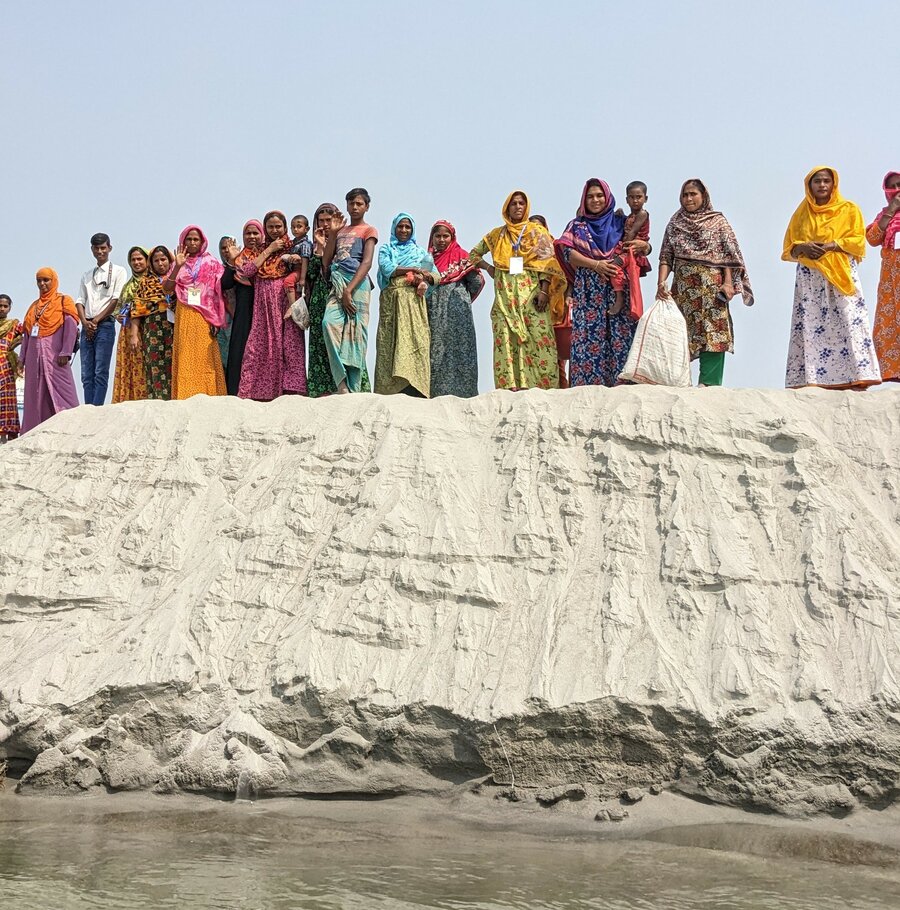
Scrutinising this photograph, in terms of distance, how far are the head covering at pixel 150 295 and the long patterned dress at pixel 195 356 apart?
10.9 inches

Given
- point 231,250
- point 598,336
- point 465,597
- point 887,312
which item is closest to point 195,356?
point 231,250

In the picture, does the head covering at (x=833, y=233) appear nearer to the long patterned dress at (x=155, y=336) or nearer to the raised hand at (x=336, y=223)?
the raised hand at (x=336, y=223)

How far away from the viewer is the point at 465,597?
692cm

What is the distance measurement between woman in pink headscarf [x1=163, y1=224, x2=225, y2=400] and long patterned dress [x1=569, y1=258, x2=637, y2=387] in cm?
250

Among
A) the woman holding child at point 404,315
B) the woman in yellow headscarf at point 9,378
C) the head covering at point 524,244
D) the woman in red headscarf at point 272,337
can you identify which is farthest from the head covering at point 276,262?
the woman in yellow headscarf at point 9,378

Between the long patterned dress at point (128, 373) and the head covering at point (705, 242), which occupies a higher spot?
the head covering at point (705, 242)

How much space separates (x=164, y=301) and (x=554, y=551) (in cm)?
380

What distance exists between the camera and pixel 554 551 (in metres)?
7.12

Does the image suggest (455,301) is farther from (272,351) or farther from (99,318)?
(99,318)

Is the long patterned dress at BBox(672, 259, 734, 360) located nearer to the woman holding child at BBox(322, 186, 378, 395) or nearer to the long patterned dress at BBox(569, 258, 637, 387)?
the long patterned dress at BBox(569, 258, 637, 387)

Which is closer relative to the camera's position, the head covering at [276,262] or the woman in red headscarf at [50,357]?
the head covering at [276,262]

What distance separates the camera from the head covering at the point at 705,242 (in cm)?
841

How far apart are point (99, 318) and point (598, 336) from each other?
3765mm

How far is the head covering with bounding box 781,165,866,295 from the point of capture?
820cm
